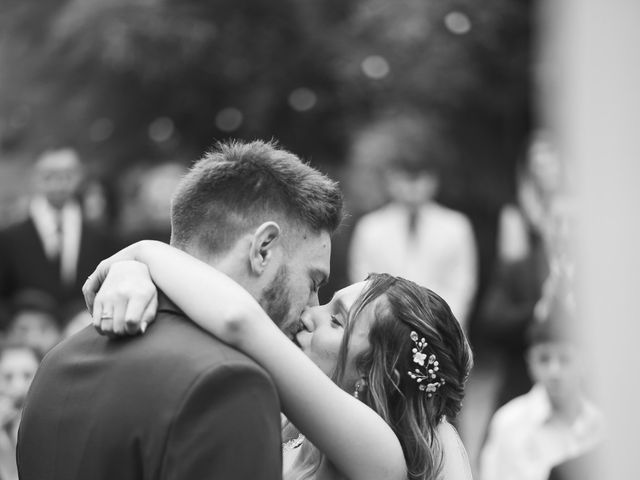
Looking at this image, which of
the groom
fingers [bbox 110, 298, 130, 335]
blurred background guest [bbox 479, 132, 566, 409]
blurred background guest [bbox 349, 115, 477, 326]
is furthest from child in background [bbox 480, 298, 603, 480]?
fingers [bbox 110, 298, 130, 335]

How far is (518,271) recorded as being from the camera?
7957 millimetres

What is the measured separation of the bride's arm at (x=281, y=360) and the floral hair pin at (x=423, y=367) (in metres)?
0.37

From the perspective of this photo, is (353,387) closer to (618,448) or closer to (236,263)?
(236,263)

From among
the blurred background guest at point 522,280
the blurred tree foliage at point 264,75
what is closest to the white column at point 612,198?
the blurred background guest at point 522,280

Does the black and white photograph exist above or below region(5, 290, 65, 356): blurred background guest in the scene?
above

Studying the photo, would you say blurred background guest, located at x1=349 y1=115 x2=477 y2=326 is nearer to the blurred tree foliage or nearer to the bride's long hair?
the blurred tree foliage

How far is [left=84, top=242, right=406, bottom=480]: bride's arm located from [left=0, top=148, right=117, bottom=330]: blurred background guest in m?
5.54

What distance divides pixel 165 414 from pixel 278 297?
0.63 metres

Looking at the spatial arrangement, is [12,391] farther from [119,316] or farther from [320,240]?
[119,316]

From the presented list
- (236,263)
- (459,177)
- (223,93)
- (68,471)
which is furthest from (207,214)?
(223,93)

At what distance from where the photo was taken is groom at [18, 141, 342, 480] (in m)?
2.48

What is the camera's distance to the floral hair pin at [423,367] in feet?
11.5

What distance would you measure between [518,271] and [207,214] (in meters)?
5.26

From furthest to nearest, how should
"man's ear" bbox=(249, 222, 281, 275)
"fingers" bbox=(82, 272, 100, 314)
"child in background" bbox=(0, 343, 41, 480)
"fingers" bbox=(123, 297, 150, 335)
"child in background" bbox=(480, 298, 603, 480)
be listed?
"child in background" bbox=(480, 298, 603, 480), "child in background" bbox=(0, 343, 41, 480), "fingers" bbox=(82, 272, 100, 314), "man's ear" bbox=(249, 222, 281, 275), "fingers" bbox=(123, 297, 150, 335)
